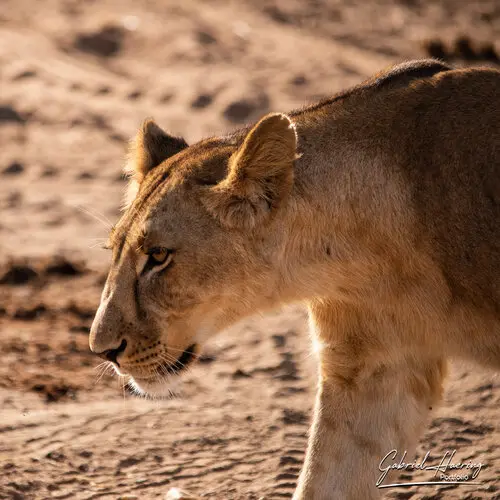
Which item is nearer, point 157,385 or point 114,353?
point 114,353

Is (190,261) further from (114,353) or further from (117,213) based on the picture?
(117,213)

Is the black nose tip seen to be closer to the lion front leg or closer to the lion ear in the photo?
the lion ear

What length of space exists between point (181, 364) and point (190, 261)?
372 mm

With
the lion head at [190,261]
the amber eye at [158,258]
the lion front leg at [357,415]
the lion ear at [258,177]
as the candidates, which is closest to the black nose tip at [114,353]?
the lion head at [190,261]

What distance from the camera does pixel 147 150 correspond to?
430cm

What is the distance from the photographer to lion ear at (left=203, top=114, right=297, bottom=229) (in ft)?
12.4

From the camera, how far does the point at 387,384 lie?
4.08 meters

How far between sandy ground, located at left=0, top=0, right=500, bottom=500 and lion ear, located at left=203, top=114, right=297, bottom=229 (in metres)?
0.87

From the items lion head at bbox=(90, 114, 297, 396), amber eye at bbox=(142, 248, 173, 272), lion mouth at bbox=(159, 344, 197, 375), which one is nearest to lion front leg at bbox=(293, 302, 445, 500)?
lion head at bbox=(90, 114, 297, 396)

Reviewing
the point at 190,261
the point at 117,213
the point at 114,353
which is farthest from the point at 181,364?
the point at 117,213

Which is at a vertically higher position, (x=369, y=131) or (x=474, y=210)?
(x=369, y=131)

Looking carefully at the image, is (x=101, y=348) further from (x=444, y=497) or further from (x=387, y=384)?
(x=444, y=497)

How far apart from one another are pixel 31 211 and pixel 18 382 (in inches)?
95.8

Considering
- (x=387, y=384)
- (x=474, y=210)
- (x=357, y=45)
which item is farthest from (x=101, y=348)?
(x=357, y=45)
